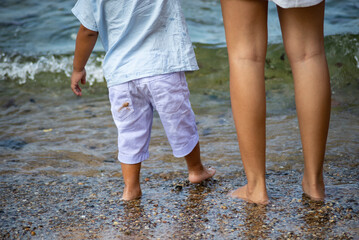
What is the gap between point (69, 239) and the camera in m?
1.81

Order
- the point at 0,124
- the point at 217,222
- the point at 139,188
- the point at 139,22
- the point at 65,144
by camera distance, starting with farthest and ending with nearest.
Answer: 1. the point at 0,124
2. the point at 65,144
3. the point at 139,188
4. the point at 139,22
5. the point at 217,222

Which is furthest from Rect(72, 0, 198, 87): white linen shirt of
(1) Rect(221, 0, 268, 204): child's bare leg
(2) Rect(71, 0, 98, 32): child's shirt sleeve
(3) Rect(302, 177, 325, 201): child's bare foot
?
(3) Rect(302, 177, 325, 201): child's bare foot

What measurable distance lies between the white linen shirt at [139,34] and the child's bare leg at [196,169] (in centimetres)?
51

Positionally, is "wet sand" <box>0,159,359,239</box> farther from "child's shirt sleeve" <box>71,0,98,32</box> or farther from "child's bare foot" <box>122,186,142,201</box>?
"child's shirt sleeve" <box>71,0,98,32</box>

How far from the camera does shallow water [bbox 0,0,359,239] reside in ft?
6.16

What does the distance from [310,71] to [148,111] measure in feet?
2.80

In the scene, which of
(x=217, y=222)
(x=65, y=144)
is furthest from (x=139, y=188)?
(x=65, y=144)

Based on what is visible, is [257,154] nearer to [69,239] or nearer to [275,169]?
[275,169]

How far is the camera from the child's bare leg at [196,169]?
7.86 feet

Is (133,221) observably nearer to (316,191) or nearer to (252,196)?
(252,196)

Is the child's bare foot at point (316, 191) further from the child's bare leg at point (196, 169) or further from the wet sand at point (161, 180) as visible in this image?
the child's bare leg at point (196, 169)

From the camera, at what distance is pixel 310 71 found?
191 cm

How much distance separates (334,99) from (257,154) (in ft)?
8.12

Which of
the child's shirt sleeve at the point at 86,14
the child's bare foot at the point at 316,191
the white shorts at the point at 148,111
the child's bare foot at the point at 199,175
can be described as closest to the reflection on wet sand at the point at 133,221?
the white shorts at the point at 148,111
